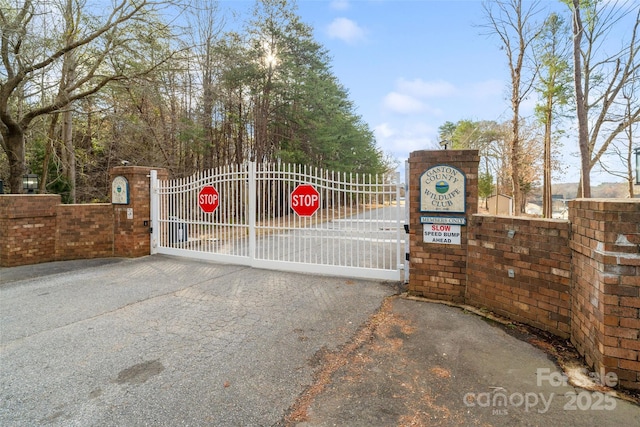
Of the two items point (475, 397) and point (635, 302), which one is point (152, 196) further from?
point (635, 302)

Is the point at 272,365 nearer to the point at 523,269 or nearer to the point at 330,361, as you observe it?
the point at 330,361

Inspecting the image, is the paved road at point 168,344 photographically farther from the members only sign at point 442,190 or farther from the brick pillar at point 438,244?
the members only sign at point 442,190

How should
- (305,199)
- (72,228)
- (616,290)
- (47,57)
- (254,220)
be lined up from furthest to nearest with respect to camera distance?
(47,57)
(72,228)
(254,220)
(305,199)
(616,290)

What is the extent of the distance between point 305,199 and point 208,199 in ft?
7.55

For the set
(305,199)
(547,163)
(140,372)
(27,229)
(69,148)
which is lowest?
(140,372)

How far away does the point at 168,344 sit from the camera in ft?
10.2

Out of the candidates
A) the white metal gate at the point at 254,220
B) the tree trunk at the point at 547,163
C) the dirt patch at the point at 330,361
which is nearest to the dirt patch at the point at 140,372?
the dirt patch at the point at 330,361

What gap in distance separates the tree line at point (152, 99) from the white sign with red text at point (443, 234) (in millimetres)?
9532

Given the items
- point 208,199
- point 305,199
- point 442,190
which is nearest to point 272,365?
point 442,190

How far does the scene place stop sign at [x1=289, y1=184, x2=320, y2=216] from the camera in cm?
552

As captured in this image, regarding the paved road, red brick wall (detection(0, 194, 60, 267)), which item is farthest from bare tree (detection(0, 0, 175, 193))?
the paved road

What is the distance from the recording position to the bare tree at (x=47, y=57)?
8.62 meters

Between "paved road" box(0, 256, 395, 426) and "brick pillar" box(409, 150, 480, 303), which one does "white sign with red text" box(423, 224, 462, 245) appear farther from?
"paved road" box(0, 256, 395, 426)

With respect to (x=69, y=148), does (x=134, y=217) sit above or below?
below
